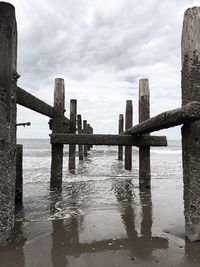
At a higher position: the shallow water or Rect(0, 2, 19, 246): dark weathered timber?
Rect(0, 2, 19, 246): dark weathered timber

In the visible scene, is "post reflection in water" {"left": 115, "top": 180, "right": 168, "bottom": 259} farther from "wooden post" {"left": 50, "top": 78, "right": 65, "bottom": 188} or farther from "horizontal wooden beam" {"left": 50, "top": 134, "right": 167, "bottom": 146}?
"wooden post" {"left": 50, "top": 78, "right": 65, "bottom": 188}

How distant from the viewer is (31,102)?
5.18 m

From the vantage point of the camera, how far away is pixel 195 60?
337 cm

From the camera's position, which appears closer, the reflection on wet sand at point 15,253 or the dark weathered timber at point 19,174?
the reflection on wet sand at point 15,253

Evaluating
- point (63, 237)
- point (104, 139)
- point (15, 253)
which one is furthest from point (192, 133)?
point (104, 139)

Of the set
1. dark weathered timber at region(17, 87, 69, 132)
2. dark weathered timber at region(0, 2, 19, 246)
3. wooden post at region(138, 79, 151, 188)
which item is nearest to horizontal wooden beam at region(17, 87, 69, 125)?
dark weathered timber at region(17, 87, 69, 132)

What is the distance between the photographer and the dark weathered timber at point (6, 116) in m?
3.21

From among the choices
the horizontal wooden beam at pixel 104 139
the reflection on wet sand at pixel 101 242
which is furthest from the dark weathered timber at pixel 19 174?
the horizontal wooden beam at pixel 104 139

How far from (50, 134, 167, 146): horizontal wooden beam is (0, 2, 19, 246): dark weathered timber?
11.5 ft

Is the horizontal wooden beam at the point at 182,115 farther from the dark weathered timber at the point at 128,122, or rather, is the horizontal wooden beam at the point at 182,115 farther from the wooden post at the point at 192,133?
the dark weathered timber at the point at 128,122

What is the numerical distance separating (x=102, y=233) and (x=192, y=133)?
1.62 m

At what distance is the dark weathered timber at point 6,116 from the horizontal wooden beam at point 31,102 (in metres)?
1.29

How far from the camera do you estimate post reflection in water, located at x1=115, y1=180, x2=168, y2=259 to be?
10.4 feet

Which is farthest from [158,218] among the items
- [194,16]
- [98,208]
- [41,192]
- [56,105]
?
[56,105]
